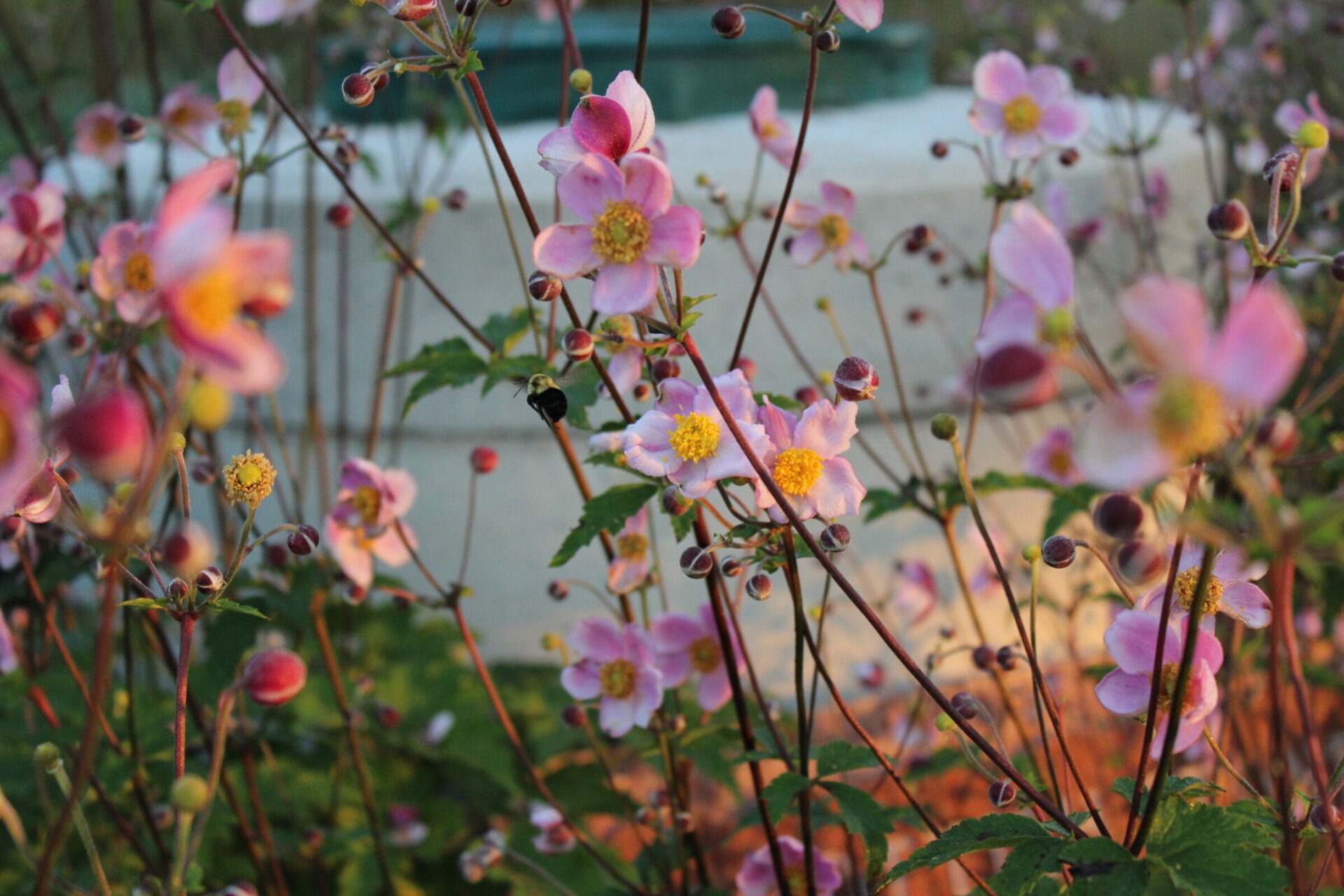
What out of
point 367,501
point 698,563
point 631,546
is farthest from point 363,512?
point 698,563

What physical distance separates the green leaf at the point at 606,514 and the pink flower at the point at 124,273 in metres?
0.62

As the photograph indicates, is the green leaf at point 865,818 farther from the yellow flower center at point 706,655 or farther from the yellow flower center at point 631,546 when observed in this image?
the yellow flower center at point 631,546

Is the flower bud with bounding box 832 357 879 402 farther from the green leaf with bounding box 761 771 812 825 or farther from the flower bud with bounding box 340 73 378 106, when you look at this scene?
the flower bud with bounding box 340 73 378 106

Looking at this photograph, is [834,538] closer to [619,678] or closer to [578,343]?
[578,343]

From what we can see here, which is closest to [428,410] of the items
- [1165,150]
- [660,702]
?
[660,702]

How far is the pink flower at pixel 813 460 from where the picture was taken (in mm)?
910

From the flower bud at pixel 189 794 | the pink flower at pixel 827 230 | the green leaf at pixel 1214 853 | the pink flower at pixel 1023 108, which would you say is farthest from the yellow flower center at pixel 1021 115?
the flower bud at pixel 189 794

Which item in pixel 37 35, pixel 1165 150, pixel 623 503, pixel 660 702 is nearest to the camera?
pixel 623 503

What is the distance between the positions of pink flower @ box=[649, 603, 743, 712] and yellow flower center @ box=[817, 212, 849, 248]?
20.2 inches

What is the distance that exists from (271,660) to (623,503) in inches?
13.8

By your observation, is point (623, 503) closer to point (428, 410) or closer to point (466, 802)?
point (466, 802)

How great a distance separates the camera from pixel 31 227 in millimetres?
1318

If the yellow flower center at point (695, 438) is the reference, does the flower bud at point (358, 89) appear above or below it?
above

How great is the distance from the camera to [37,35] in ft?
9.89
